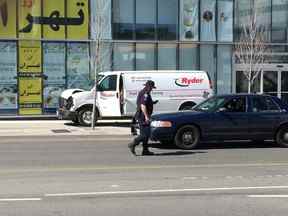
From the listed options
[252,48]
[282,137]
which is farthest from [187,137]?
[252,48]

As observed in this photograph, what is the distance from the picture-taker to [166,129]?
1617cm

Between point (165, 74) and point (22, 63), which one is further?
point (22, 63)

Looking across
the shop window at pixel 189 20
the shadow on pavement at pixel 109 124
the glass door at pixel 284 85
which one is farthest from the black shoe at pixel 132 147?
the glass door at pixel 284 85

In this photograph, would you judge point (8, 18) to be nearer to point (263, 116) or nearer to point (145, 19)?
point (145, 19)

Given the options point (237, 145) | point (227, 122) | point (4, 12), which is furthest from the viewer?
point (4, 12)

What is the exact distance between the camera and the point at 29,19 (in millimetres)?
30656

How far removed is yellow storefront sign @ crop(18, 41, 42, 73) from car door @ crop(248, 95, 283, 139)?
1579 centimetres

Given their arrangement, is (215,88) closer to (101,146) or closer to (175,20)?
(175,20)

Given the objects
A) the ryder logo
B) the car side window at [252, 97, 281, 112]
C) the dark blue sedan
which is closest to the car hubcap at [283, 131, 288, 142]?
the dark blue sedan

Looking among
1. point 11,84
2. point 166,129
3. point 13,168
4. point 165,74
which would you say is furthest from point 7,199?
point 11,84

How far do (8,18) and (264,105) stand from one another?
1690 centimetres

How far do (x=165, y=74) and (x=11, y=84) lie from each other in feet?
28.8

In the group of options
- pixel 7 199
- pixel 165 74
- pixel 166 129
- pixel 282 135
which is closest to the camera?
pixel 7 199

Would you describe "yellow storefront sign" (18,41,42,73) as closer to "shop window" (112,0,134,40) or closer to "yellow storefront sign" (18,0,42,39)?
"yellow storefront sign" (18,0,42,39)
